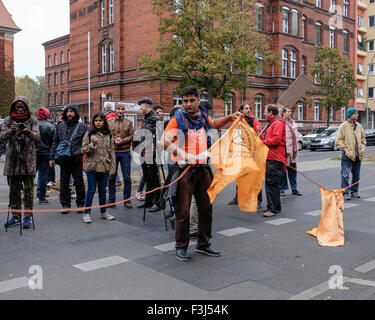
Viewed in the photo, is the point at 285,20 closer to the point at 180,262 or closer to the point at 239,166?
the point at 239,166

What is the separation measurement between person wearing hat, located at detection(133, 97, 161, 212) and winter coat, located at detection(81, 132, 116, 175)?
911 mm

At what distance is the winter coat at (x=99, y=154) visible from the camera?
7.44 meters

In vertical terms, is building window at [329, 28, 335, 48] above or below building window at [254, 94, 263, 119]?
above

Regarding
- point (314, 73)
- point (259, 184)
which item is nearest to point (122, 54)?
point (314, 73)

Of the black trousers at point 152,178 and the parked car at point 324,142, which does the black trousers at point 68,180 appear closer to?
the black trousers at point 152,178

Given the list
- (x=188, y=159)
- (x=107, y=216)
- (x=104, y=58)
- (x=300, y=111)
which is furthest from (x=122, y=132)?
(x=300, y=111)

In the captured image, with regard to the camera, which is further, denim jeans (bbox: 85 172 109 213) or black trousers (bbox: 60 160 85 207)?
black trousers (bbox: 60 160 85 207)

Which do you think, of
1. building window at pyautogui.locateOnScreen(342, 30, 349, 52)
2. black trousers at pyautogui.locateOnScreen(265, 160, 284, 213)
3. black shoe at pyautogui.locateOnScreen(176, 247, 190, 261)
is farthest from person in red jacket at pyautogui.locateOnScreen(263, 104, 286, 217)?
building window at pyautogui.locateOnScreen(342, 30, 349, 52)

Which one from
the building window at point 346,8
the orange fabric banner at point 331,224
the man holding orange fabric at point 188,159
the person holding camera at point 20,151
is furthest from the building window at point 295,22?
the man holding orange fabric at point 188,159

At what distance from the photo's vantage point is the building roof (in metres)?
34.0

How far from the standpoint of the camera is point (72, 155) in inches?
311

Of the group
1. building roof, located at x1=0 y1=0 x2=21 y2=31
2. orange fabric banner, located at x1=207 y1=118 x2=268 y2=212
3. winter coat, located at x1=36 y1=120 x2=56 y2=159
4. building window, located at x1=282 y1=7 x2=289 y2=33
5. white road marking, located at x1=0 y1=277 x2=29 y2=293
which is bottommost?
white road marking, located at x1=0 y1=277 x2=29 y2=293

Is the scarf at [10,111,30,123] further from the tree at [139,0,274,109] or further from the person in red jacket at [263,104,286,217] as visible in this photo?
the tree at [139,0,274,109]

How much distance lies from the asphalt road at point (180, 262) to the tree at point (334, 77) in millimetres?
31587
